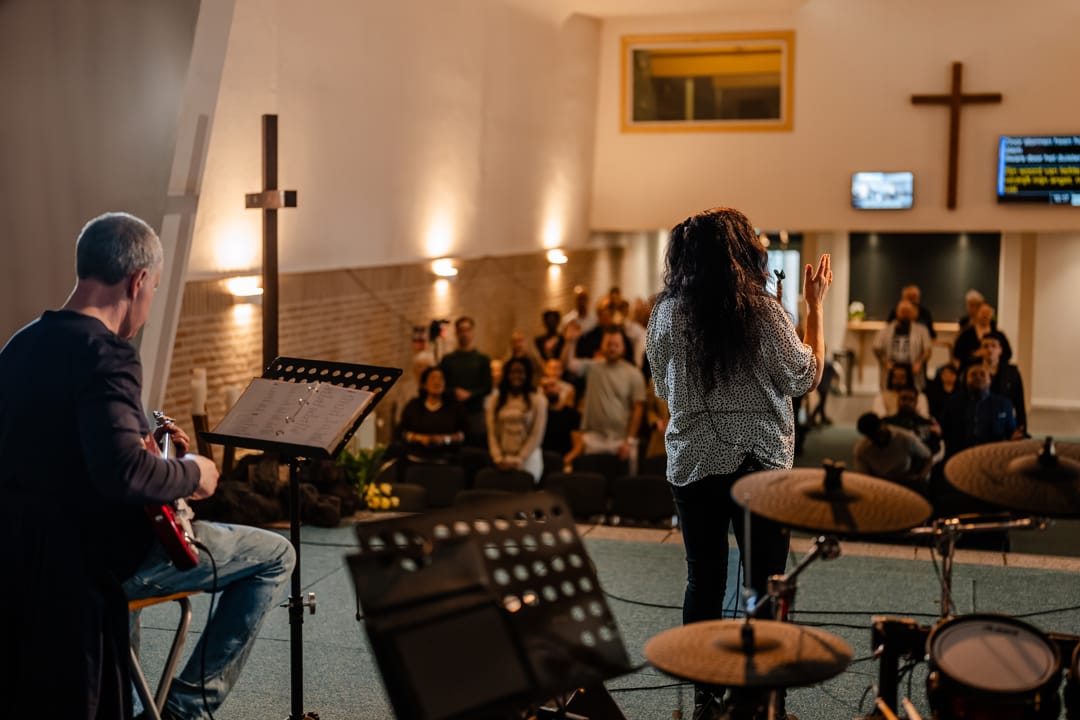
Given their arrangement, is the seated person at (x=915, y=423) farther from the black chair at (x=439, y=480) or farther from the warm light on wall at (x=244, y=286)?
the warm light on wall at (x=244, y=286)

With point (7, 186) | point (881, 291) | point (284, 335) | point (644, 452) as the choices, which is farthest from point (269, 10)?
point (881, 291)

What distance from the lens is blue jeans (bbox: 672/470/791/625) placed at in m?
3.61

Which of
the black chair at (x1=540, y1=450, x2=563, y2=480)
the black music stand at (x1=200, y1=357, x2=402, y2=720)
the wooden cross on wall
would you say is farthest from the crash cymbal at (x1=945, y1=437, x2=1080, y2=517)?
the wooden cross on wall

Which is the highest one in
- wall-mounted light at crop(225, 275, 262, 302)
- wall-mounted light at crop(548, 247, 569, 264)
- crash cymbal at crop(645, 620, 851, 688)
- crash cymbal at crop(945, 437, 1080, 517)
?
wall-mounted light at crop(548, 247, 569, 264)

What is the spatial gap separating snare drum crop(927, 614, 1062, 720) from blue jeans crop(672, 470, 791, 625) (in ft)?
2.46

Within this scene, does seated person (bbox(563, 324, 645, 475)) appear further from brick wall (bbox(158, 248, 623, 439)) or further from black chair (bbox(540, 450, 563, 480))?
brick wall (bbox(158, 248, 623, 439))

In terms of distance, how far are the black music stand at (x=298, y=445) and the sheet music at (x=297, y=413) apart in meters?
0.02

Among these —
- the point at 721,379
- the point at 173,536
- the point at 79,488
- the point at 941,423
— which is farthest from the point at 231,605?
the point at 941,423

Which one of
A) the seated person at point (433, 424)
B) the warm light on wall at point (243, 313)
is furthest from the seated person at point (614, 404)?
the warm light on wall at point (243, 313)

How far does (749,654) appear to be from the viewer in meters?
2.58

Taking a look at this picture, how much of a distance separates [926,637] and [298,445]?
5.83 ft

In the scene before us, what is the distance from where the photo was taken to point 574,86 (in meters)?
13.2

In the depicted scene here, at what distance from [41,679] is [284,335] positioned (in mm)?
5754

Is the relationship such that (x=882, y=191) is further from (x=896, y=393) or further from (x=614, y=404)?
(x=614, y=404)
